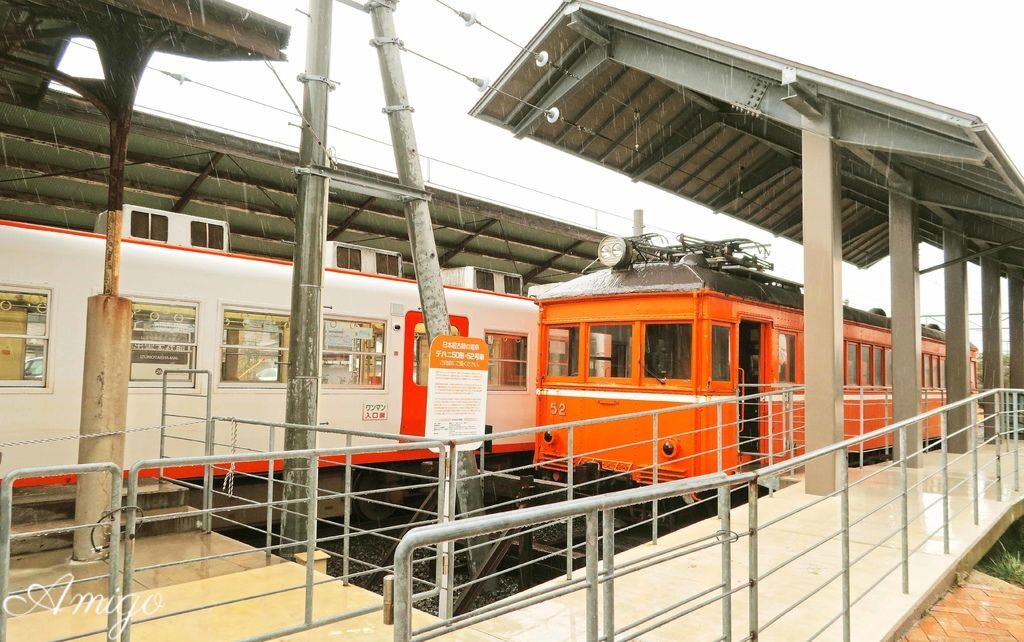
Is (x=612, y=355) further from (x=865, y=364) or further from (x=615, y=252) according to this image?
(x=865, y=364)

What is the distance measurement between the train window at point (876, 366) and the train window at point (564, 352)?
19.2ft

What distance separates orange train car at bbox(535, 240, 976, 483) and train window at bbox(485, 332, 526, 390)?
1.57 metres

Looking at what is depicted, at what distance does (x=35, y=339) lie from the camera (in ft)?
22.9

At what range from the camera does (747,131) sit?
10.3 meters

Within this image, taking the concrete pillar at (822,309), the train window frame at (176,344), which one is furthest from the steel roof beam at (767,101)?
the train window frame at (176,344)

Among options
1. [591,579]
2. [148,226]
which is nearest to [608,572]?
[591,579]

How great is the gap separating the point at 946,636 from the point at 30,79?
9.14 meters

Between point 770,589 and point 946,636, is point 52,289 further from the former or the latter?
point 946,636

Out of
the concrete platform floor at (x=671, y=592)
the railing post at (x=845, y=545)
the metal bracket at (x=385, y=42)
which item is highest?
the metal bracket at (x=385, y=42)

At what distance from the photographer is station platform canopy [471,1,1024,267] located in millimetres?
7070

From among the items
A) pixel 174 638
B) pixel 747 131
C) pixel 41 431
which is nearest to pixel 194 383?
pixel 41 431

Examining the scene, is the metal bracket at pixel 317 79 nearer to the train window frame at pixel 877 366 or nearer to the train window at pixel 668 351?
the train window at pixel 668 351

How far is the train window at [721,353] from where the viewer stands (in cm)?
821

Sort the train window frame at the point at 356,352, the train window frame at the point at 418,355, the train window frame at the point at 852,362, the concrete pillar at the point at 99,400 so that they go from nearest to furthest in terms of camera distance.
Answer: the concrete pillar at the point at 99,400 < the train window frame at the point at 356,352 < the train window frame at the point at 418,355 < the train window frame at the point at 852,362
